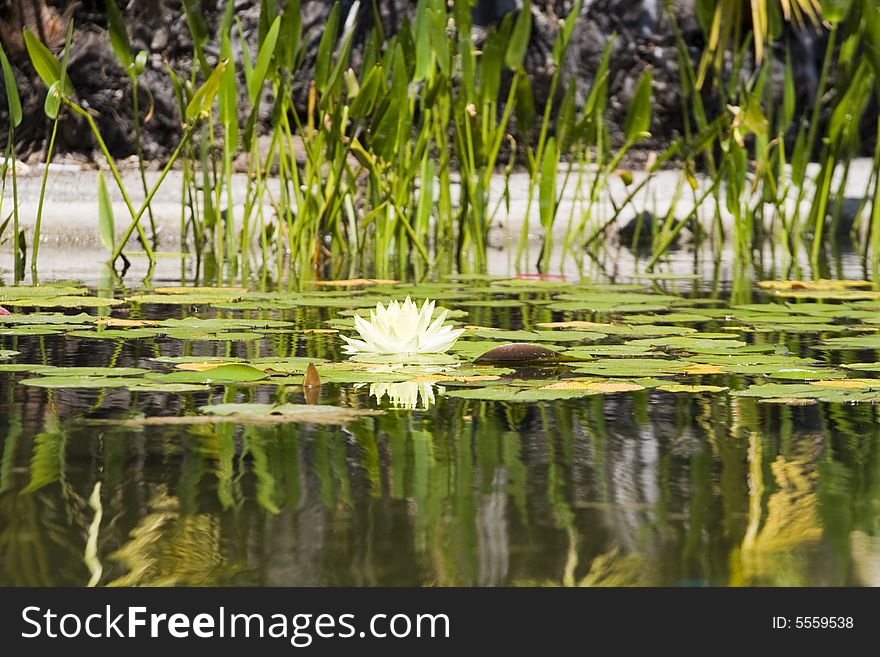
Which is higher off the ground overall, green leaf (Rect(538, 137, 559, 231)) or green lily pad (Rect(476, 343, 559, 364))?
green leaf (Rect(538, 137, 559, 231))

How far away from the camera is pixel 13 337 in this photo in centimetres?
173

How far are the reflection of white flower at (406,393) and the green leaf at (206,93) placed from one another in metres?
1.15

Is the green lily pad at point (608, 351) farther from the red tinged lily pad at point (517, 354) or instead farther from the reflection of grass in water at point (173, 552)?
the reflection of grass in water at point (173, 552)

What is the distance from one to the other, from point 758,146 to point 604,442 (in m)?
2.63

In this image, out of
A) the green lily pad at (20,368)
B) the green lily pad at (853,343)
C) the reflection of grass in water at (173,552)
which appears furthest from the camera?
the green lily pad at (853,343)

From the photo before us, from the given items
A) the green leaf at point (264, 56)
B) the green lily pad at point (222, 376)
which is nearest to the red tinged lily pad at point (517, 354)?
the green lily pad at point (222, 376)

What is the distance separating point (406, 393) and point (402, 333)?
0.89ft

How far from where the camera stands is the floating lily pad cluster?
4.40ft

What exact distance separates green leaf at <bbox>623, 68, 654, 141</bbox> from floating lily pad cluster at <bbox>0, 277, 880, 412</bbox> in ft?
1.87

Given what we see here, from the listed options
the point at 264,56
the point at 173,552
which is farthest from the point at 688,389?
the point at 264,56

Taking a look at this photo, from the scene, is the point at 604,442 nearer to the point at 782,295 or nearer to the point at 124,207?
the point at 782,295

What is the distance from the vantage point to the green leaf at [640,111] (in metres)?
3.02

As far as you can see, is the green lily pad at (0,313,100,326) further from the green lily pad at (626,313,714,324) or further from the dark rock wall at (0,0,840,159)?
the dark rock wall at (0,0,840,159)

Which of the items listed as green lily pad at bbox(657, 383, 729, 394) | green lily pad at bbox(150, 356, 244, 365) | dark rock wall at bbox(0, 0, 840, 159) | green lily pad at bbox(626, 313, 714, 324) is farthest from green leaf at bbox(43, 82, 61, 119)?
dark rock wall at bbox(0, 0, 840, 159)
